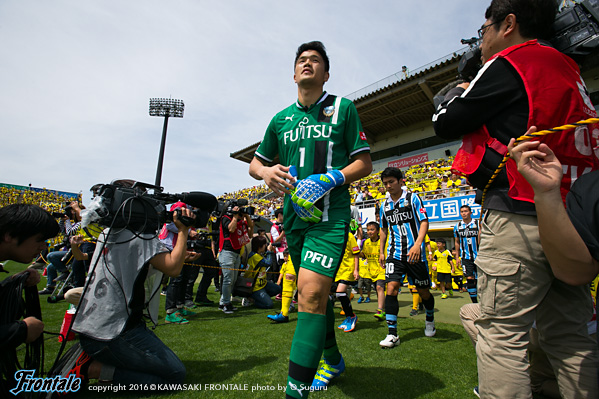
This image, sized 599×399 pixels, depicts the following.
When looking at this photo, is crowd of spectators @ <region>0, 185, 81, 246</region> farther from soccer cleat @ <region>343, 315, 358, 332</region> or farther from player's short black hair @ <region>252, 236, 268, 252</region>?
soccer cleat @ <region>343, 315, 358, 332</region>

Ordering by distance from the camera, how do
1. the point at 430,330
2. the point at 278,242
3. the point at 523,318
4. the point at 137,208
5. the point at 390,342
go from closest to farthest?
the point at 523,318, the point at 137,208, the point at 390,342, the point at 430,330, the point at 278,242

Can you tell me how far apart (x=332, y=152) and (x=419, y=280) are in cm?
271

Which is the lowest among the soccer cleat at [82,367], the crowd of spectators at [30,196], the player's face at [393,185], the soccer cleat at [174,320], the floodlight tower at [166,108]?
the soccer cleat at [174,320]

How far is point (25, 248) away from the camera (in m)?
1.84

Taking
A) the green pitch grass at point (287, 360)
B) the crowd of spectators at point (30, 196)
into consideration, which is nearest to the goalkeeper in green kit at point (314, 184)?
the green pitch grass at point (287, 360)

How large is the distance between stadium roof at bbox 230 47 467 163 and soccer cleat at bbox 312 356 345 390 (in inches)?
664

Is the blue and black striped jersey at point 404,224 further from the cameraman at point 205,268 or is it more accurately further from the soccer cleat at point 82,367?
the cameraman at point 205,268

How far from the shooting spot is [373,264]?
741 centimetres

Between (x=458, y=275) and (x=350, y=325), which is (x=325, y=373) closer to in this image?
(x=350, y=325)

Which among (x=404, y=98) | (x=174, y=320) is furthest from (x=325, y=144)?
(x=404, y=98)

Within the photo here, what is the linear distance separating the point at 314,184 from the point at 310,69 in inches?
35.6

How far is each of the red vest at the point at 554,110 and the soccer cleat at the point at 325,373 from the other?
1.75 metres

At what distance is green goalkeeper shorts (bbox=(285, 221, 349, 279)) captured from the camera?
1786mm

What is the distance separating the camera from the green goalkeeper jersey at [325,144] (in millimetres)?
2023
